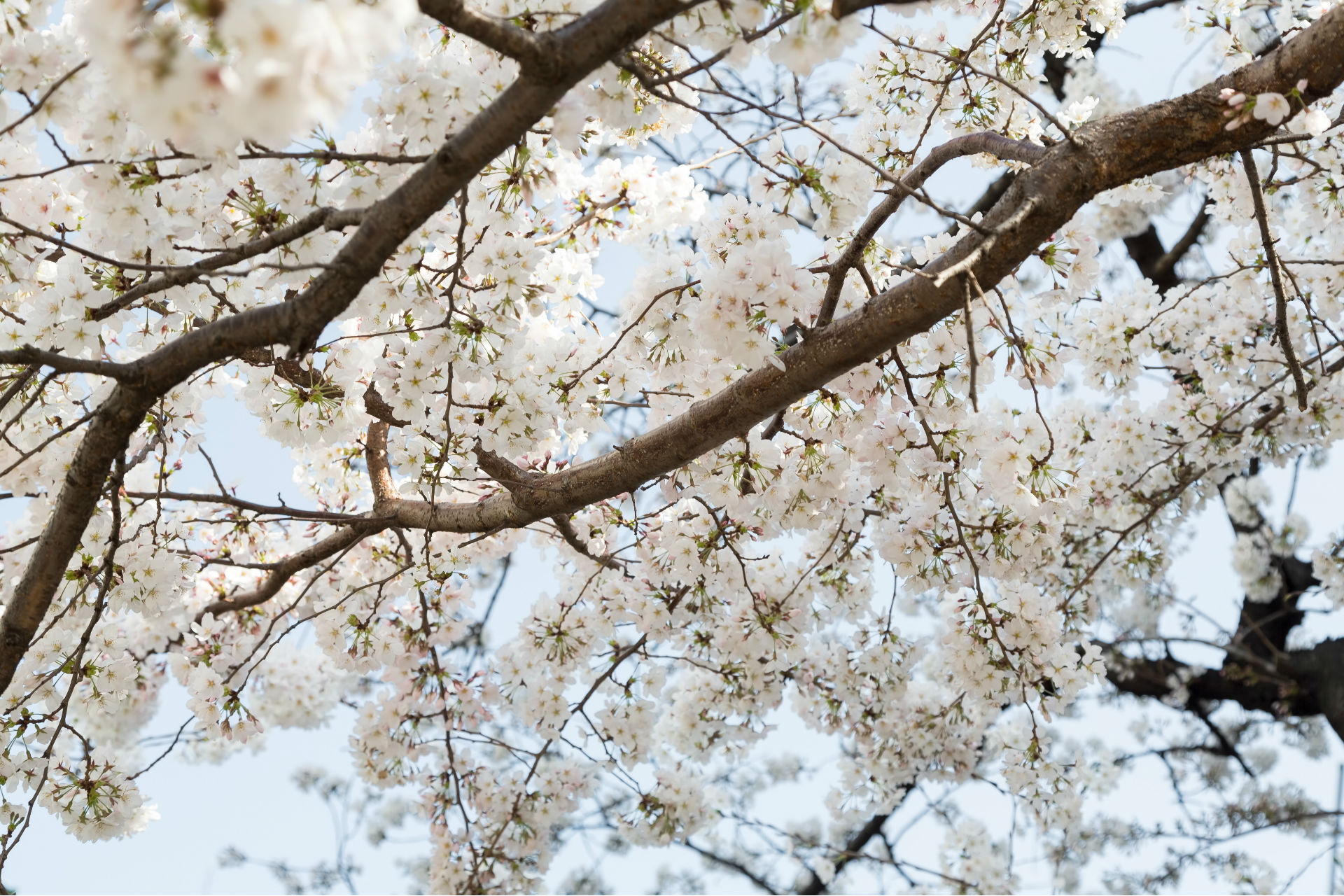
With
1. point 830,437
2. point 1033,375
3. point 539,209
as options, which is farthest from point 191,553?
point 1033,375

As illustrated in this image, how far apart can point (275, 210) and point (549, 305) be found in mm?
1091

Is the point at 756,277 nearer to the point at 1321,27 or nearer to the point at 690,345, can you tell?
the point at 690,345

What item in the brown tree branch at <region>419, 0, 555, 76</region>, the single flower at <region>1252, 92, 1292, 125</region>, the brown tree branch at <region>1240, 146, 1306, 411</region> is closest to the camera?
the brown tree branch at <region>419, 0, 555, 76</region>

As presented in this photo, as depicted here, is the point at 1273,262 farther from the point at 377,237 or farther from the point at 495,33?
the point at 377,237

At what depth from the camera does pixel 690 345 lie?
7.41 ft

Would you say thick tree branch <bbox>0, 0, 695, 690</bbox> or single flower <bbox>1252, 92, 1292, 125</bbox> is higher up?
single flower <bbox>1252, 92, 1292, 125</bbox>

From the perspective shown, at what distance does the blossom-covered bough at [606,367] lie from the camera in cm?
152

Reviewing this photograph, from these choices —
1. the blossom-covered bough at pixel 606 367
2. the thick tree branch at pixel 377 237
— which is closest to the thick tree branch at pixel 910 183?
the blossom-covered bough at pixel 606 367

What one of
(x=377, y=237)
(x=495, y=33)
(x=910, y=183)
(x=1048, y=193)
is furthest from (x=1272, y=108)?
(x=377, y=237)

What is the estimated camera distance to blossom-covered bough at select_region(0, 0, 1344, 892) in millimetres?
1523

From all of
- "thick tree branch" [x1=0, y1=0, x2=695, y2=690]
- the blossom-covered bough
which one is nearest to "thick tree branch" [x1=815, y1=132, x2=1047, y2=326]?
the blossom-covered bough

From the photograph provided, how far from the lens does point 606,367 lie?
8.11 feet

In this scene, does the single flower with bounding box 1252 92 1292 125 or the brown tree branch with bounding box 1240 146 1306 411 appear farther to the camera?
the brown tree branch with bounding box 1240 146 1306 411

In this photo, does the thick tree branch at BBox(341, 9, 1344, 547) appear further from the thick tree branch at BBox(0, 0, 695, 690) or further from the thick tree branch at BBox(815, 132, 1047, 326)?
the thick tree branch at BBox(0, 0, 695, 690)
